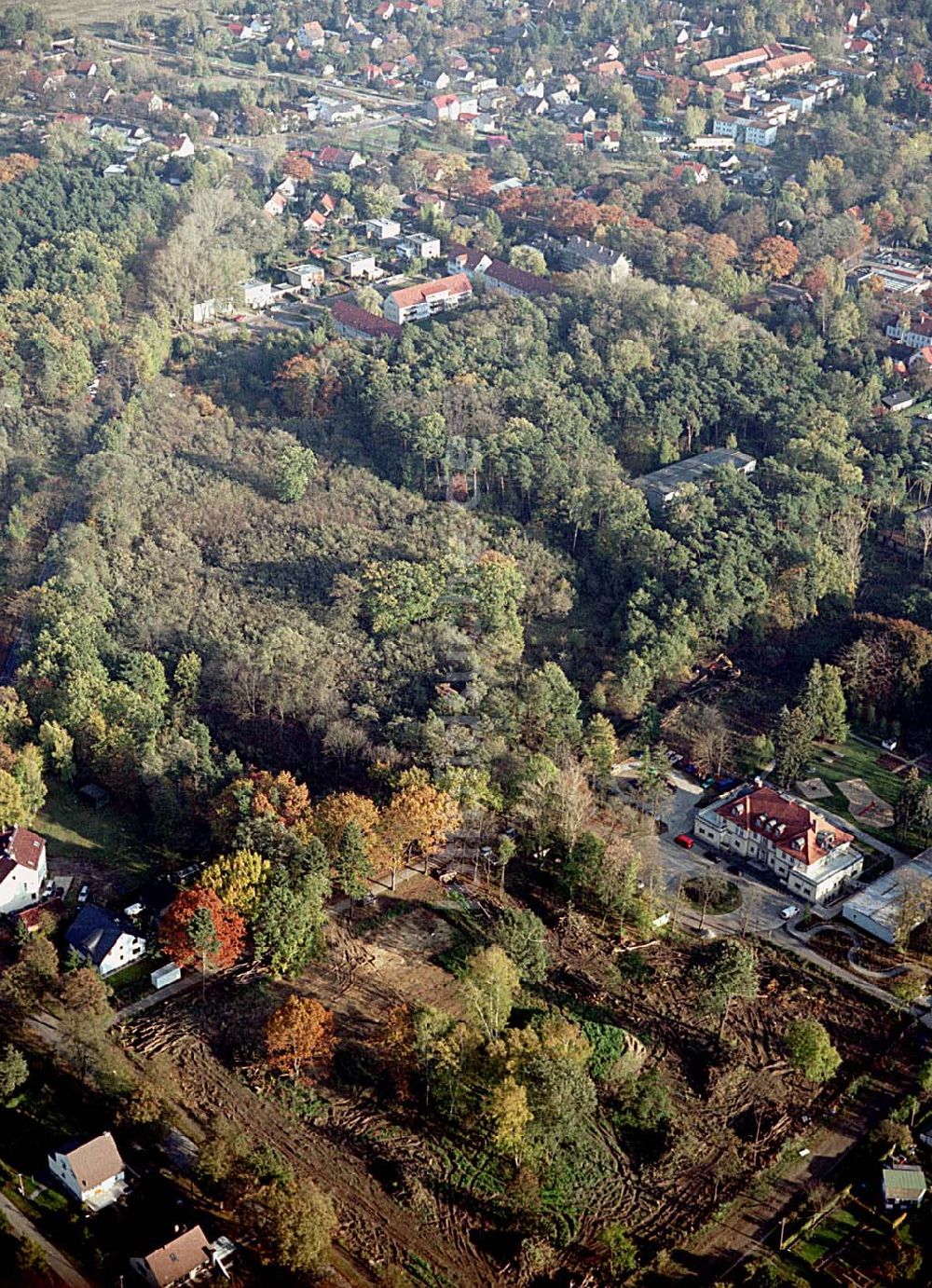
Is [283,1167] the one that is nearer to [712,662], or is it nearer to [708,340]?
[712,662]

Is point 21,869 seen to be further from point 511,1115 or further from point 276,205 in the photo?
point 276,205

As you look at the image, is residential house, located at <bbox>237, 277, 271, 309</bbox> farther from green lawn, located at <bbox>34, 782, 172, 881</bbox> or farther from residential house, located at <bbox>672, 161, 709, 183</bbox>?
green lawn, located at <bbox>34, 782, 172, 881</bbox>

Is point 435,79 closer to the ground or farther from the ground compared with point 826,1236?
farther from the ground

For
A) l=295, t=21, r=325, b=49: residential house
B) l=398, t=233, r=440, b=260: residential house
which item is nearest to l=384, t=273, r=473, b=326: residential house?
l=398, t=233, r=440, b=260: residential house

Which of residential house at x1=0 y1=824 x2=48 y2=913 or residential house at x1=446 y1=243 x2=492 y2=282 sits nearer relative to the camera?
residential house at x1=0 y1=824 x2=48 y2=913

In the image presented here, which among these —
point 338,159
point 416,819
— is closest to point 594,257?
point 338,159

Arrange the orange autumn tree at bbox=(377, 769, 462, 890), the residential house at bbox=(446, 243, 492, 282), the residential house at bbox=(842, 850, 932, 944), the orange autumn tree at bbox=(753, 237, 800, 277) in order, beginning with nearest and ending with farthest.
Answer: the residential house at bbox=(842, 850, 932, 944) → the orange autumn tree at bbox=(377, 769, 462, 890) → the residential house at bbox=(446, 243, 492, 282) → the orange autumn tree at bbox=(753, 237, 800, 277)
